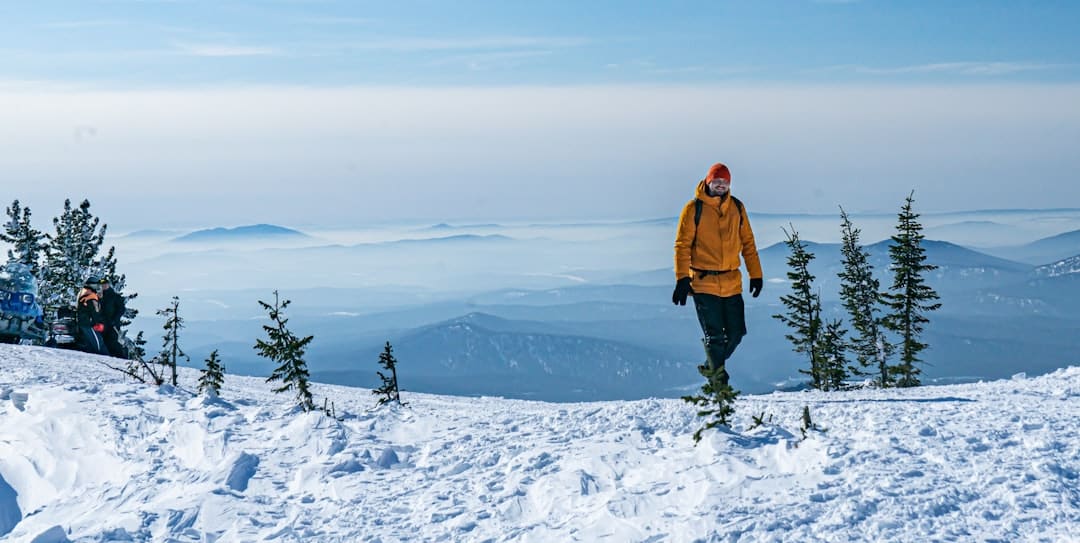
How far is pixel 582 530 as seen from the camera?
6730 millimetres

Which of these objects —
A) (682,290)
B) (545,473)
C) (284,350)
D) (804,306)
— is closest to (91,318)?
(284,350)

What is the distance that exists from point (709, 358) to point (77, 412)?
7452mm

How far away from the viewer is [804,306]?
2938 centimetres

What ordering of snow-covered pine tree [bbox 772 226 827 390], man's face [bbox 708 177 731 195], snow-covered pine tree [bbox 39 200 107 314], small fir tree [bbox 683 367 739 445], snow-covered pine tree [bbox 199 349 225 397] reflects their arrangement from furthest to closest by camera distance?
snow-covered pine tree [bbox 39 200 107 314]
snow-covered pine tree [bbox 772 226 827 390]
snow-covered pine tree [bbox 199 349 225 397]
man's face [bbox 708 177 731 195]
small fir tree [bbox 683 367 739 445]

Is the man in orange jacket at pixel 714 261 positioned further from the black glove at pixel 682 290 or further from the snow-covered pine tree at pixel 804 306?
the snow-covered pine tree at pixel 804 306

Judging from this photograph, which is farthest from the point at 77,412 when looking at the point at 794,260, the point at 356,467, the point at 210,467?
the point at 794,260

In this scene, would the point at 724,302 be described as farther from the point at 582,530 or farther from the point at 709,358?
the point at 582,530

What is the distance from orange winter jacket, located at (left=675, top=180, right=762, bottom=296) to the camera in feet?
34.4

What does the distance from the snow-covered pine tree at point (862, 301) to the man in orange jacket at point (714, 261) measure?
22.0m

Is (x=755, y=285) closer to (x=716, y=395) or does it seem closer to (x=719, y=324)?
(x=719, y=324)

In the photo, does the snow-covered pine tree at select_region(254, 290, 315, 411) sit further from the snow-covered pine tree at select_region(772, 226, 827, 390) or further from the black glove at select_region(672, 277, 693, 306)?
the snow-covered pine tree at select_region(772, 226, 827, 390)

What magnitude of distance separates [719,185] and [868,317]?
81.0ft

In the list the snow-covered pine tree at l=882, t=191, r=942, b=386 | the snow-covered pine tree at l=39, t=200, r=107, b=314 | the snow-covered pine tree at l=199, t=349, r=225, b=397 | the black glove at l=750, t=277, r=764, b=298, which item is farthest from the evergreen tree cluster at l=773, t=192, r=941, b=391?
the snow-covered pine tree at l=39, t=200, r=107, b=314

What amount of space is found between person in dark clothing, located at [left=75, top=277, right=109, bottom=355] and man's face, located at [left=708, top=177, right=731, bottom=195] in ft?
54.3
